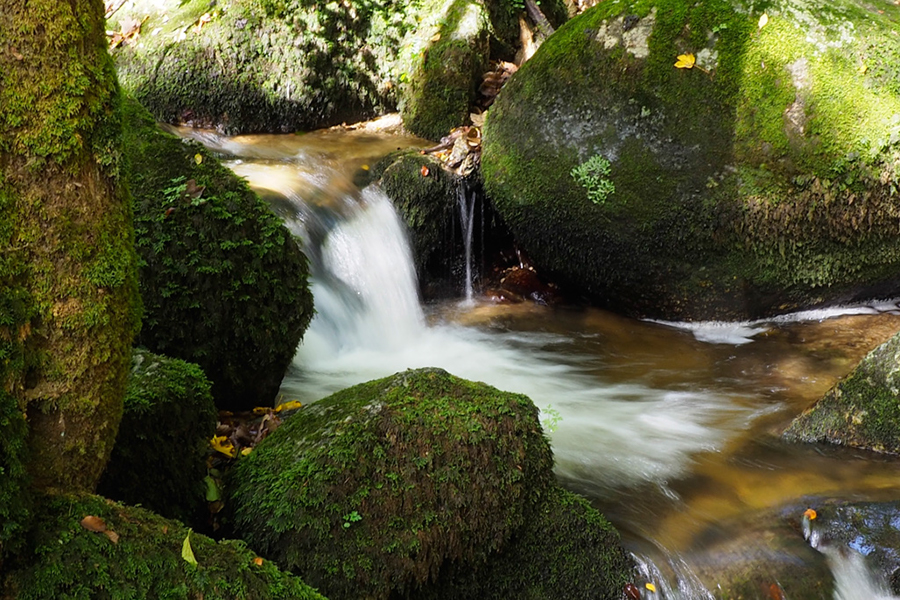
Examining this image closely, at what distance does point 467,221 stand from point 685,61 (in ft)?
7.91

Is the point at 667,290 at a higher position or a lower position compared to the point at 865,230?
lower

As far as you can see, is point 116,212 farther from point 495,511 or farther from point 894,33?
point 894,33

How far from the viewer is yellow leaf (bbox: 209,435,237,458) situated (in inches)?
140

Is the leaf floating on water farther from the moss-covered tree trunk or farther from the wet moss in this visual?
the wet moss

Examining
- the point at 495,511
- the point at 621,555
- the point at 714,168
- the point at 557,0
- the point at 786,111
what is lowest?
the point at 621,555

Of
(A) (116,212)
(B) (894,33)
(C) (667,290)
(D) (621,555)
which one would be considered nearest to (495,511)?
(D) (621,555)

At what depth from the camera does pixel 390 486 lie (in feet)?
9.41

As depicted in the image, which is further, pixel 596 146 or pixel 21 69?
pixel 596 146

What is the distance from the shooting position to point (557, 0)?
33.6ft

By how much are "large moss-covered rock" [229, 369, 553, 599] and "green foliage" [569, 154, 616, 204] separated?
326 cm

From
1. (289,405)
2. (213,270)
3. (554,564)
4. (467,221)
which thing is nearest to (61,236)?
(213,270)

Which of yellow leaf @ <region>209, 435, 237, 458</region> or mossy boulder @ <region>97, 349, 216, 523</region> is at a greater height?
mossy boulder @ <region>97, 349, 216, 523</region>

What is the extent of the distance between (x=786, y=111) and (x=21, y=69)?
5.58 meters

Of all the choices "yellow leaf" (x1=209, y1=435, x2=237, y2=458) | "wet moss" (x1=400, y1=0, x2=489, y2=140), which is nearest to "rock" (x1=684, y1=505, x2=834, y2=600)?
"yellow leaf" (x1=209, y1=435, x2=237, y2=458)
